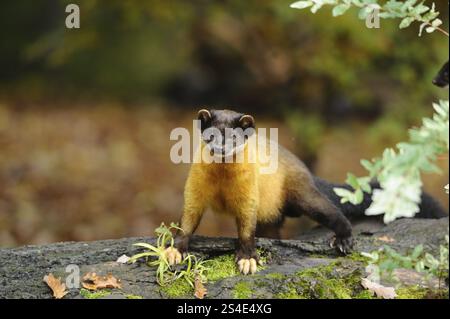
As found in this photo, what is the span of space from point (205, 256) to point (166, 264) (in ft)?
1.36

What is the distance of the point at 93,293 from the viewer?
16.3 ft

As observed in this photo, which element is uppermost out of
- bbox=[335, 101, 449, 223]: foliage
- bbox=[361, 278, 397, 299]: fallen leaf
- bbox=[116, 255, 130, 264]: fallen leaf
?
bbox=[335, 101, 449, 223]: foliage

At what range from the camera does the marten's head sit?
5312 millimetres

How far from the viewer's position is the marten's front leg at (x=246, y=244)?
5.35 m

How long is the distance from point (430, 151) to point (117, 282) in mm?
2682

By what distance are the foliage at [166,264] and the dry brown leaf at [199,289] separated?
1.5 inches

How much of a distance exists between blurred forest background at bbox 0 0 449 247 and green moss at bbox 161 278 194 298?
4.74m

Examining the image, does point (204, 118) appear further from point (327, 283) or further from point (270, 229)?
point (270, 229)

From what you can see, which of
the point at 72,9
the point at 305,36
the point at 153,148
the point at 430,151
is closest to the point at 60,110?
the point at 153,148

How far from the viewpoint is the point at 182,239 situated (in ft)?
18.3

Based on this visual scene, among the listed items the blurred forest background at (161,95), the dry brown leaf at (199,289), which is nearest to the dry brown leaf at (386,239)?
the dry brown leaf at (199,289)

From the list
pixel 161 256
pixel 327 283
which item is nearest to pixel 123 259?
pixel 161 256

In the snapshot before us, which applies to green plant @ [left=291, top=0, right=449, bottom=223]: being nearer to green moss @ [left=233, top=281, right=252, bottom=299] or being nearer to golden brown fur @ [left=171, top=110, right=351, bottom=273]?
green moss @ [left=233, top=281, right=252, bottom=299]

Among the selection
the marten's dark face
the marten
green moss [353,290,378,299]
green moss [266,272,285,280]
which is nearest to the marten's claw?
the marten
